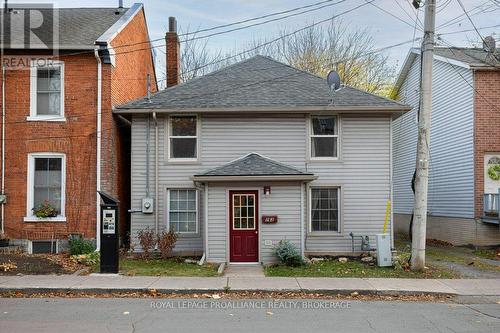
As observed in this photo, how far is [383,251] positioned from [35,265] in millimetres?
9721

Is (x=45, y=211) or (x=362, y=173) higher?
(x=362, y=173)

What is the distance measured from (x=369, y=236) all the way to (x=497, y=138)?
22.0 ft

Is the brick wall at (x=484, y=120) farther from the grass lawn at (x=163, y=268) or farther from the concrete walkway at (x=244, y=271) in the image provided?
the grass lawn at (x=163, y=268)

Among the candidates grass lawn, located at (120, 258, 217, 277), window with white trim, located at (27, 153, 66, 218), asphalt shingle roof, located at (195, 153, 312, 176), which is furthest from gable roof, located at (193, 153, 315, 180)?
window with white trim, located at (27, 153, 66, 218)

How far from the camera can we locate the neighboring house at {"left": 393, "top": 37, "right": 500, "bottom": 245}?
63.8ft

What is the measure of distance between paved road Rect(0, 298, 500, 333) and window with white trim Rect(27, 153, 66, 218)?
6802mm

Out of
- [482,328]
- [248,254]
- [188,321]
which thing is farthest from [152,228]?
[482,328]

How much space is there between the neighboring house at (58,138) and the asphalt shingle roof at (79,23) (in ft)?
0.47

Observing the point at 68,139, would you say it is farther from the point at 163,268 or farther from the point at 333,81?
the point at 333,81

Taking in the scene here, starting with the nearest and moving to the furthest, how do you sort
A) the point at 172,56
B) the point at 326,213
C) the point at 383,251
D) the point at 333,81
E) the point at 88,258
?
the point at 383,251 < the point at 88,258 < the point at 333,81 < the point at 326,213 < the point at 172,56

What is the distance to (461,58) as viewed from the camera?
21.1m

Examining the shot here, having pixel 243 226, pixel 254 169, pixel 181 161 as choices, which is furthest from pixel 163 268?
pixel 181 161

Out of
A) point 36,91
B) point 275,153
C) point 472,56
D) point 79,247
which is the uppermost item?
point 472,56

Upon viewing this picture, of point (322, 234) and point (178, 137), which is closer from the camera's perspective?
point (322, 234)
